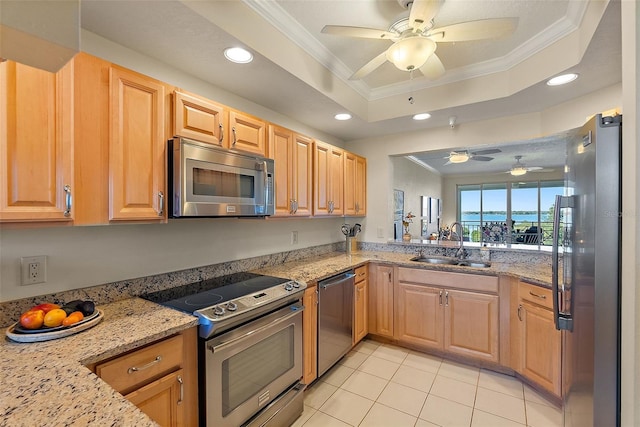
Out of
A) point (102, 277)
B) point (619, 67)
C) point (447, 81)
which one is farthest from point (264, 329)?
point (619, 67)

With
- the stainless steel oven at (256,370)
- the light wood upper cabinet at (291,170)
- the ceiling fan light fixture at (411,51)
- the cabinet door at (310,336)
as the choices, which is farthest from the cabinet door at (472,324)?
the ceiling fan light fixture at (411,51)

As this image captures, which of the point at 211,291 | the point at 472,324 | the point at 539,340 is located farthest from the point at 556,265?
the point at 211,291

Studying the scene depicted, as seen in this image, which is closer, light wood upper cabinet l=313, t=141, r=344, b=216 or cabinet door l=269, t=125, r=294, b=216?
cabinet door l=269, t=125, r=294, b=216

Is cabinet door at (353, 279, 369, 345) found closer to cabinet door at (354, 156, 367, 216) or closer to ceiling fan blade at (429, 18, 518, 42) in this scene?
cabinet door at (354, 156, 367, 216)

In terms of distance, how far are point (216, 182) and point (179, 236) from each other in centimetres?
53

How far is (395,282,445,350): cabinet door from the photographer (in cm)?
277

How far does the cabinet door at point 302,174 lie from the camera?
8.34 ft

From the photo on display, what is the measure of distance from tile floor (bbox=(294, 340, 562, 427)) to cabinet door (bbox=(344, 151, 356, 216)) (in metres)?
1.57

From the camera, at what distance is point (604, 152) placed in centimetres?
116

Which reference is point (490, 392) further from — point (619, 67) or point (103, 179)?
point (103, 179)

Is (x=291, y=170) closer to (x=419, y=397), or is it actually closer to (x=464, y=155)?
(x=419, y=397)

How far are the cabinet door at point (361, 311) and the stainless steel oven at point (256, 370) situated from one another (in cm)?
95

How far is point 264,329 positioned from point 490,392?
1906 millimetres

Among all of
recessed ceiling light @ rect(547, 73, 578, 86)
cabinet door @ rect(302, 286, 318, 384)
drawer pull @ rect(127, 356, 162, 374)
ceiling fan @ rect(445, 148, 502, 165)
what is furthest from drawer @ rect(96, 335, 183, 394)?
ceiling fan @ rect(445, 148, 502, 165)
